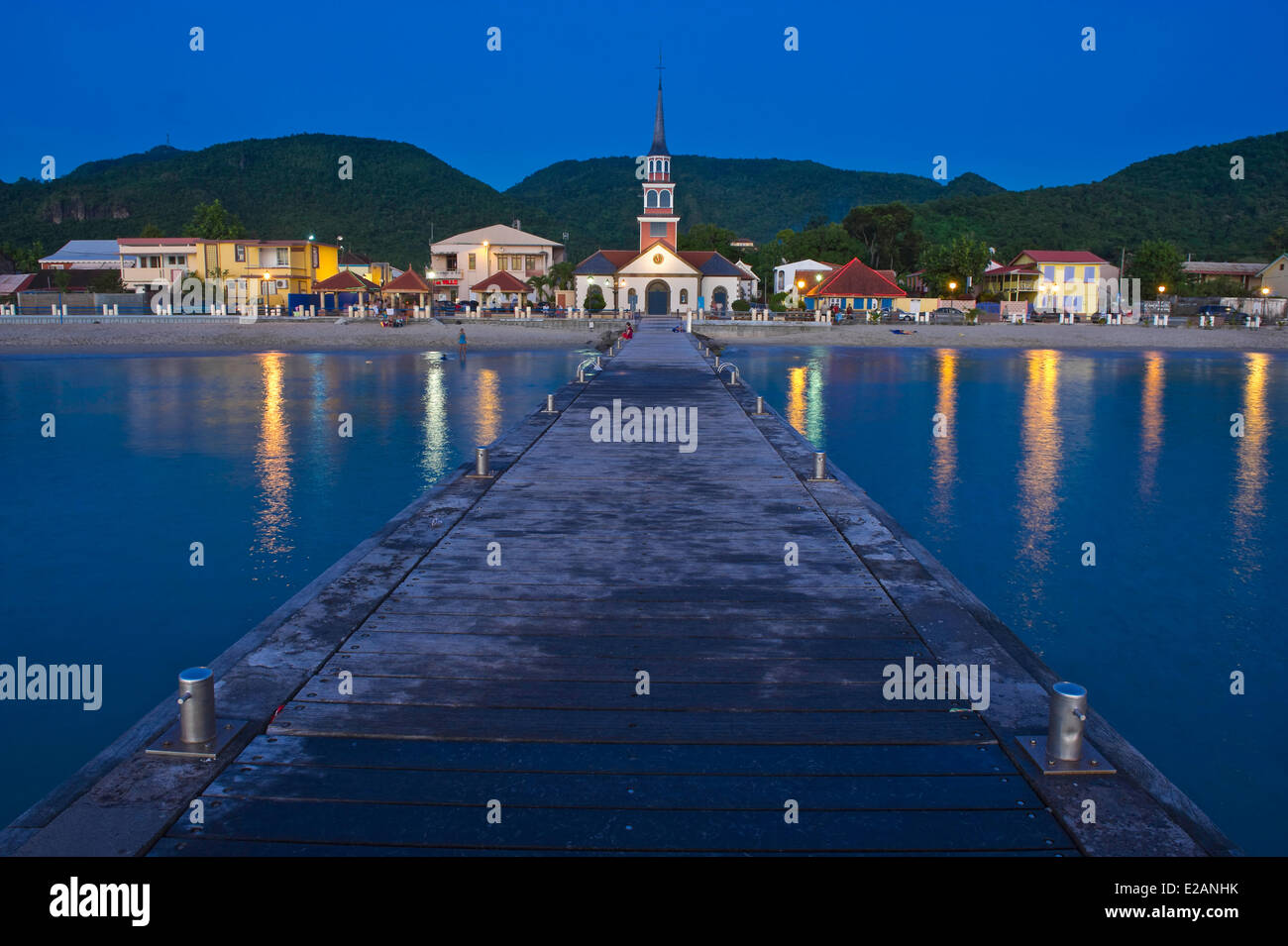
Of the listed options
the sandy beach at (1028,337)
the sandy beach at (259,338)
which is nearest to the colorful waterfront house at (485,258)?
the sandy beach at (259,338)

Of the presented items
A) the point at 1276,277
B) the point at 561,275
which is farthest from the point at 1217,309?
the point at 561,275

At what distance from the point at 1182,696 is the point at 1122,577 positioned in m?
4.19

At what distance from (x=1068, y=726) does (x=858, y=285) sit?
2696 inches

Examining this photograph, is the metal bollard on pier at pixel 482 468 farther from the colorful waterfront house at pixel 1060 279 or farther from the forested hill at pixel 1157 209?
the forested hill at pixel 1157 209

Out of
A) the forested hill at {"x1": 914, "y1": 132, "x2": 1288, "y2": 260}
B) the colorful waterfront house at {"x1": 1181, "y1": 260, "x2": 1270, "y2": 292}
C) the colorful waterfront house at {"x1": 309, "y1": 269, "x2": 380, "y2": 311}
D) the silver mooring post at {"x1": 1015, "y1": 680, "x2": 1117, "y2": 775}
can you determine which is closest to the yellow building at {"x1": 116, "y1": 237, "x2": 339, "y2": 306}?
the colorful waterfront house at {"x1": 309, "y1": 269, "x2": 380, "y2": 311}

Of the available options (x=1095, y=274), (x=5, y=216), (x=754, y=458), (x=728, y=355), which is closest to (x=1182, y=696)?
(x=754, y=458)

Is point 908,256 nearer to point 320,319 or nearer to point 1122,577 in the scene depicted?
point 320,319

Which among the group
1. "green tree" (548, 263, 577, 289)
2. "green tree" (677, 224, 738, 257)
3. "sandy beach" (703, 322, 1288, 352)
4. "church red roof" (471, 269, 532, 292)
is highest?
"green tree" (677, 224, 738, 257)

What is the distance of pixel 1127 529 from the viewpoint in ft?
52.1

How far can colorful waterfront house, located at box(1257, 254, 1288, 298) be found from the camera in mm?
88438

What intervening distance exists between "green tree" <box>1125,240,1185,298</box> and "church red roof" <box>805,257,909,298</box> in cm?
3091

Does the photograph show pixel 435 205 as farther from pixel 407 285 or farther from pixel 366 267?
pixel 407 285

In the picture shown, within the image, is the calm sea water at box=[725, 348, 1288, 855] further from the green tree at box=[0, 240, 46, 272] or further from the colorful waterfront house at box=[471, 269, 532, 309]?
the green tree at box=[0, 240, 46, 272]
